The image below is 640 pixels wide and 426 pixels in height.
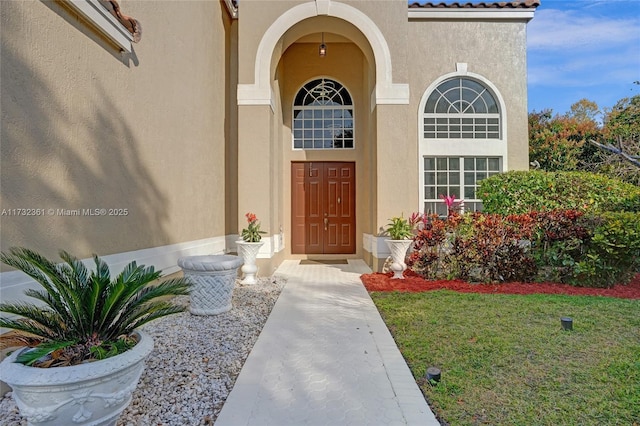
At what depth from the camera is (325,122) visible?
392 inches

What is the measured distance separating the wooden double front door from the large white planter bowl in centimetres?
799

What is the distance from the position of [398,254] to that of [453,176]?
137 inches

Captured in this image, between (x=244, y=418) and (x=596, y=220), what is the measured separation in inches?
263

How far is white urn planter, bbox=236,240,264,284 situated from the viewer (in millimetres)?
6652

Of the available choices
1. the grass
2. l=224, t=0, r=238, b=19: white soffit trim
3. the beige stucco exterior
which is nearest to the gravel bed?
the beige stucco exterior

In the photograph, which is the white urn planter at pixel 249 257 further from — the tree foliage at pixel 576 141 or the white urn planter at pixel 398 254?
the tree foliage at pixel 576 141

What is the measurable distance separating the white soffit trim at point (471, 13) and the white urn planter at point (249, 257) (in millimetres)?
7300

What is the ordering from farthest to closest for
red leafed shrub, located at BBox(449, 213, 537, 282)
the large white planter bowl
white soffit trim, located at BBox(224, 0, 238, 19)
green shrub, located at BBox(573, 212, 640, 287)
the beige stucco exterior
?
white soffit trim, located at BBox(224, 0, 238, 19) → red leafed shrub, located at BBox(449, 213, 537, 282) → green shrub, located at BBox(573, 212, 640, 287) → the beige stucco exterior → the large white planter bowl

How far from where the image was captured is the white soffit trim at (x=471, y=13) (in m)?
8.90

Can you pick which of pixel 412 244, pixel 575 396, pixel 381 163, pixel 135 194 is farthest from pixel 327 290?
pixel 575 396

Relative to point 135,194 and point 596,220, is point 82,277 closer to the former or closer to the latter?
point 135,194

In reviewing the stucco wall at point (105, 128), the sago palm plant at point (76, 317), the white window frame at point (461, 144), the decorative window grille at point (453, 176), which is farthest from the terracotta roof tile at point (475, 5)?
the sago palm plant at point (76, 317)

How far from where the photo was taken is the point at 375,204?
7.70 metres

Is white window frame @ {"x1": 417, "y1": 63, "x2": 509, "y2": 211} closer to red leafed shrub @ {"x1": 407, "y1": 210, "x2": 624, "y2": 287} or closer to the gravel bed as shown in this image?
red leafed shrub @ {"x1": 407, "y1": 210, "x2": 624, "y2": 287}
